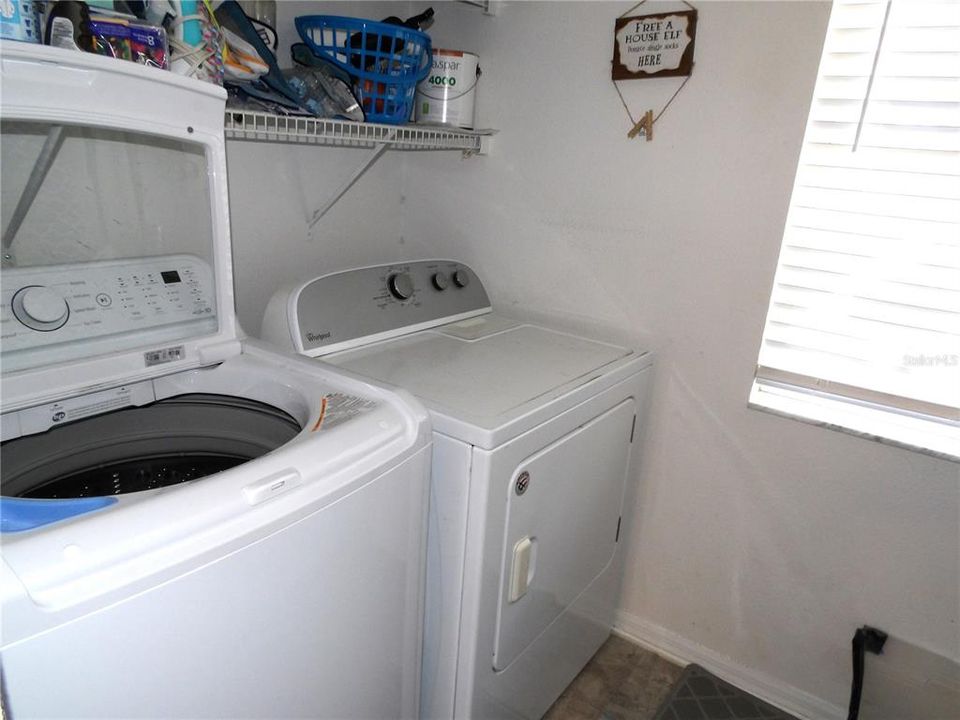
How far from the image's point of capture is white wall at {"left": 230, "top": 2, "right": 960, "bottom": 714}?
1709mm

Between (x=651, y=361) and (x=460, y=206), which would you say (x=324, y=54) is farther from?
(x=651, y=361)

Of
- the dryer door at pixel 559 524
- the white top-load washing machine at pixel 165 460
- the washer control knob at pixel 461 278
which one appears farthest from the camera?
the washer control knob at pixel 461 278

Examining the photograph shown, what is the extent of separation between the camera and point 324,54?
1.62 metres

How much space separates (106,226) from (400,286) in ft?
2.63

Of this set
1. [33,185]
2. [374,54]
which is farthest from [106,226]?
[374,54]

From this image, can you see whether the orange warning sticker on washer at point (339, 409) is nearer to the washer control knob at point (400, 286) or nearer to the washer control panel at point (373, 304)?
the washer control panel at point (373, 304)

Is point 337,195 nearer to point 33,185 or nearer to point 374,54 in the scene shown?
point 374,54

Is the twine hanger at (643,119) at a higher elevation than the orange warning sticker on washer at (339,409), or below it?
higher

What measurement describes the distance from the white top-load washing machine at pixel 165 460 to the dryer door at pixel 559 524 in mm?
257

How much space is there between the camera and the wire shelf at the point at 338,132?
1.44 metres

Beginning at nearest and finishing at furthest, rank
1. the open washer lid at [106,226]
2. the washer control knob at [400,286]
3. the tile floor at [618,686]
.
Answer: the open washer lid at [106,226] → the washer control knob at [400,286] → the tile floor at [618,686]

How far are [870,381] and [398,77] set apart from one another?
1.62 metres

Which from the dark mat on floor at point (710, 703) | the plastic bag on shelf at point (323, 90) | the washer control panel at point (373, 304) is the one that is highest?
the plastic bag on shelf at point (323, 90)

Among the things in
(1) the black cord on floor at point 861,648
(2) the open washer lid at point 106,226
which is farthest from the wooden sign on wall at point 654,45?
(1) the black cord on floor at point 861,648
